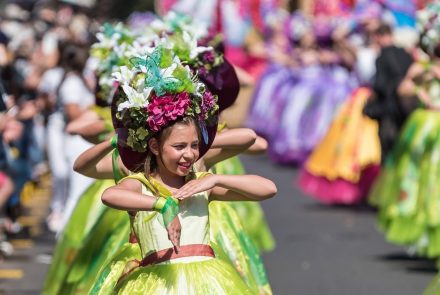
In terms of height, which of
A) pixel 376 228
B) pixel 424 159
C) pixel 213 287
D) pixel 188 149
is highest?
pixel 188 149

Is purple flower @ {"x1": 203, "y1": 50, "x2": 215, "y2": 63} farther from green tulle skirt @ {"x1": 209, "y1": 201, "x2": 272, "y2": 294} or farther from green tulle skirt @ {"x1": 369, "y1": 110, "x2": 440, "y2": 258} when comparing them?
green tulle skirt @ {"x1": 369, "y1": 110, "x2": 440, "y2": 258}

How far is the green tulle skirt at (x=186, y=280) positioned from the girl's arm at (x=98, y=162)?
1.03 metres

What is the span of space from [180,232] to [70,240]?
3.29m

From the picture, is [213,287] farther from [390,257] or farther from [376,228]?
[376,228]

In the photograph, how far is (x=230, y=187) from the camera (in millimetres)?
5754

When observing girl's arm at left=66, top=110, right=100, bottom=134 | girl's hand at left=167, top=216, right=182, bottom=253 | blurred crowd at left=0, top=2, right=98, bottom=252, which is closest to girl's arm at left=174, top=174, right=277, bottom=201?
girl's hand at left=167, top=216, right=182, bottom=253

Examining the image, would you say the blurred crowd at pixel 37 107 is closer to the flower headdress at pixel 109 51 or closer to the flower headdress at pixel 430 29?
the flower headdress at pixel 109 51

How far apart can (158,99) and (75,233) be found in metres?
3.29

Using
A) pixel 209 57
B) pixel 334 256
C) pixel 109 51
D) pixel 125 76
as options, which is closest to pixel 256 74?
pixel 334 256

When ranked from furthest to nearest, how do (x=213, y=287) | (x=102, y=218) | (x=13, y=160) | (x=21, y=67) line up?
1. (x=21, y=67)
2. (x=13, y=160)
3. (x=102, y=218)
4. (x=213, y=287)

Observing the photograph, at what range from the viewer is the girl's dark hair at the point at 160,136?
571cm

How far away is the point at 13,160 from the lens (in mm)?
13281

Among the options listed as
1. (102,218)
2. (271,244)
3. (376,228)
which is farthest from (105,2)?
(102,218)

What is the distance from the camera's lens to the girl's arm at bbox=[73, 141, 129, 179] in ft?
21.9
